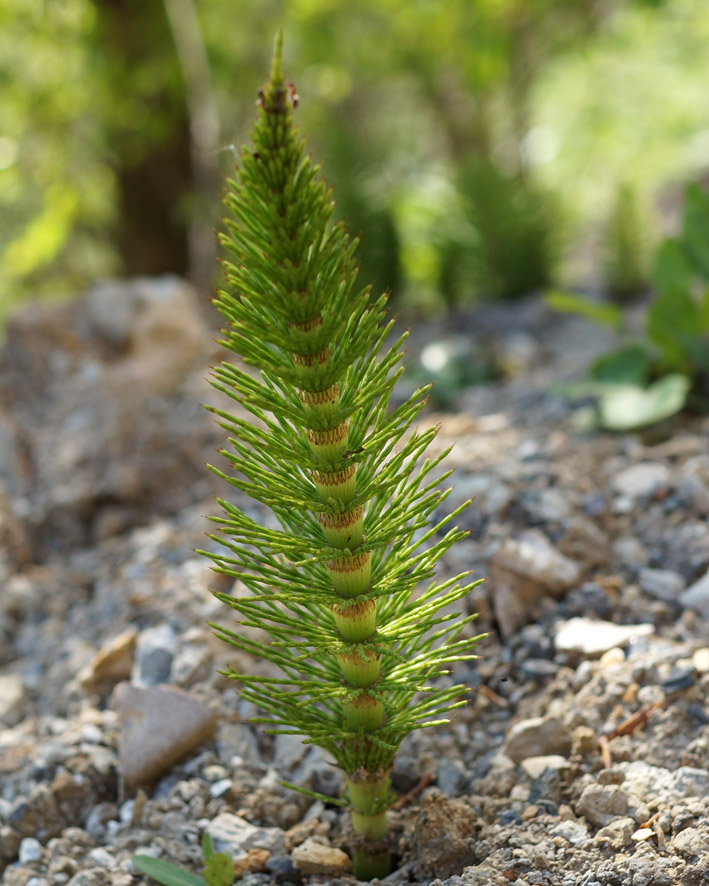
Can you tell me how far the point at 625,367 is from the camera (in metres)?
2.88

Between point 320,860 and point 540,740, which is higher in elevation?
point 540,740

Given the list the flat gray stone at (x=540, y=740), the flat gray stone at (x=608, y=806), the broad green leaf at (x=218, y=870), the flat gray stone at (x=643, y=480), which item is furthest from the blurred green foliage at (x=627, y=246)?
the broad green leaf at (x=218, y=870)

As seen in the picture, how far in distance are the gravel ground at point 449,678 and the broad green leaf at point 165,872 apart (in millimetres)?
86

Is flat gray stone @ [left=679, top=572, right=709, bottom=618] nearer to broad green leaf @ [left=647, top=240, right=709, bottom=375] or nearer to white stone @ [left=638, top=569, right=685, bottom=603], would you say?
white stone @ [left=638, top=569, right=685, bottom=603]

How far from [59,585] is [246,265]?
177cm

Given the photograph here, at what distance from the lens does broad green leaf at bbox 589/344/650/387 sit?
2832mm

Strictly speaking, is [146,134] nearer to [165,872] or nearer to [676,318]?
[676,318]

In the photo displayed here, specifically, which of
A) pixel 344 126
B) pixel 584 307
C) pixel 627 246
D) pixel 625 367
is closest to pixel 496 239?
pixel 627 246

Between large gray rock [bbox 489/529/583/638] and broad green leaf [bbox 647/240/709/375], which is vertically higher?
broad green leaf [bbox 647/240/709/375]

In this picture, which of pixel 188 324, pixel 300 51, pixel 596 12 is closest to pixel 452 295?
pixel 188 324

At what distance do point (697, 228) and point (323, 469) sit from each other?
2.14 meters

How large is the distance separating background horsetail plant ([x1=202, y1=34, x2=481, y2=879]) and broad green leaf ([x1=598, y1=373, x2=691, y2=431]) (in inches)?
56.4

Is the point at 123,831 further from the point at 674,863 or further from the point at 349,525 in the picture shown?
the point at 674,863

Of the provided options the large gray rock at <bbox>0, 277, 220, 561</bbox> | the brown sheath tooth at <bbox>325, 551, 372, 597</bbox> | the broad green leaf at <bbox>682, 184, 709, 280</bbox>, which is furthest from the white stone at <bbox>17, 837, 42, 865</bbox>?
the broad green leaf at <bbox>682, 184, 709, 280</bbox>
